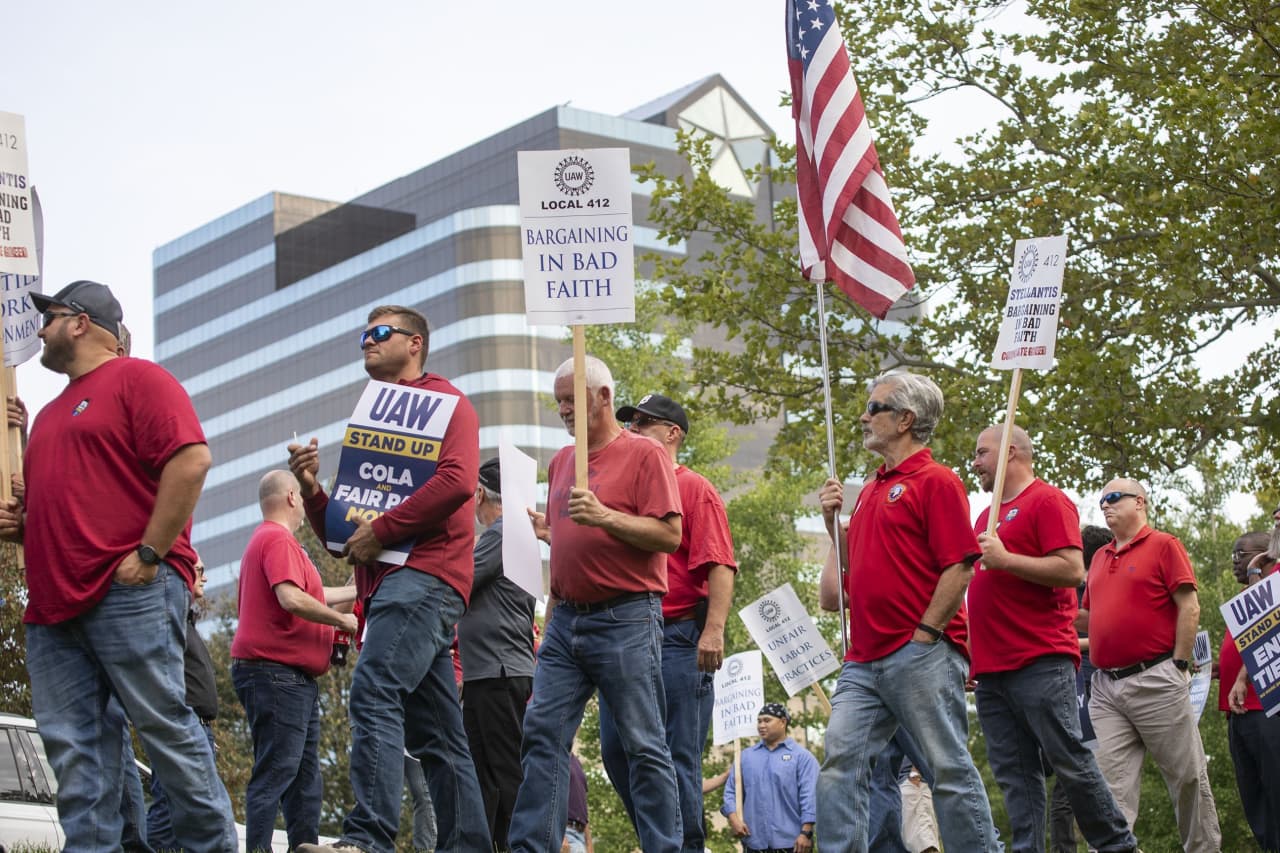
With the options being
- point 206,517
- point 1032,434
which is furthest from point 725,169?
point 1032,434

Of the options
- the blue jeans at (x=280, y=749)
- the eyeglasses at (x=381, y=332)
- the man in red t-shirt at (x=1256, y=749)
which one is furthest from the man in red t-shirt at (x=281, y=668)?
the man in red t-shirt at (x=1256, y=749)

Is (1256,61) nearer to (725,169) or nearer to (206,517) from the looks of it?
(725,169)

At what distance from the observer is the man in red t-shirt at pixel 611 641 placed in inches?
288

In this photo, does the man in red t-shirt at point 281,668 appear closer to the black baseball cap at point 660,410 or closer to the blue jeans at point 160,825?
the blue jeans at point 160,825

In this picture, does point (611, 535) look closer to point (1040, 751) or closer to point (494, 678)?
point (494, 678)

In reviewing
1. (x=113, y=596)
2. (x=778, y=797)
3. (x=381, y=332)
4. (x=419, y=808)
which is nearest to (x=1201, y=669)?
(x=778, y=797)

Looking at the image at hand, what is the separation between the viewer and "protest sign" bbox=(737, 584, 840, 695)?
45.4 feet

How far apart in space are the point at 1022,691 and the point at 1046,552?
0.73 metres

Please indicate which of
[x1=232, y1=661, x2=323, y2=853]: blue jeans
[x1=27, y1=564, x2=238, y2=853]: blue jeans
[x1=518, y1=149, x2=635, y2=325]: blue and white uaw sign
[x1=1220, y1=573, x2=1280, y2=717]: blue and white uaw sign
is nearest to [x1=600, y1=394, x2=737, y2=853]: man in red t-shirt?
[x1=518, y1=149, x2=635, y2=325]: blue and white uaw sign

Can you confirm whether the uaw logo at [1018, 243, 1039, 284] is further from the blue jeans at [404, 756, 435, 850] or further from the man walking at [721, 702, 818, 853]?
the man walking at [721, 702, 818, 853]

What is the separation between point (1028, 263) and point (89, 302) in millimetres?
5141

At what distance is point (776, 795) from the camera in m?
15.8

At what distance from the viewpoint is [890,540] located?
7.36m

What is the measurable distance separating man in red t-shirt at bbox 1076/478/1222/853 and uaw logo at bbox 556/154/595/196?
15.5ft
